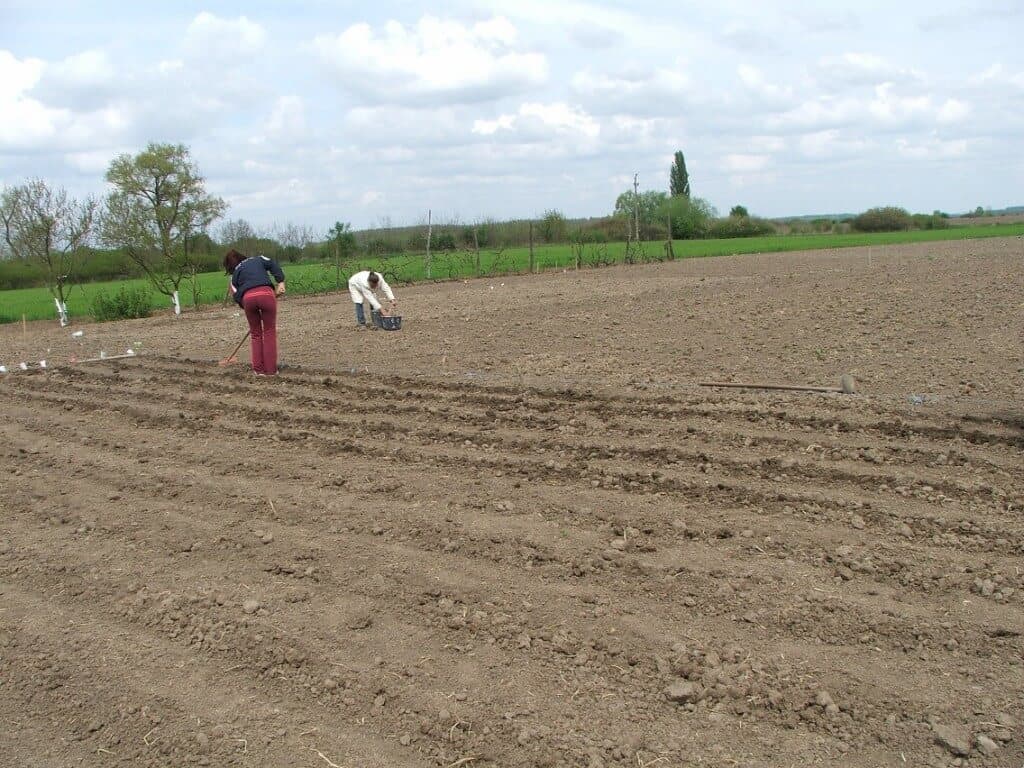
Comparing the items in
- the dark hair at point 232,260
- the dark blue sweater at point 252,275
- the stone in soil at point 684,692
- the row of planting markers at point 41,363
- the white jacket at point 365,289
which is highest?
the dark hair at point 232,260

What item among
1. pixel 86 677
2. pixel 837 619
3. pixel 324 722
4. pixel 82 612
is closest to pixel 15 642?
pixel 82 612

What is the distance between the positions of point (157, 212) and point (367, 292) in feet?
29.4

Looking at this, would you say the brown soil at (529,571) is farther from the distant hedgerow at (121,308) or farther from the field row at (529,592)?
the distant hedgerow at (121,308)

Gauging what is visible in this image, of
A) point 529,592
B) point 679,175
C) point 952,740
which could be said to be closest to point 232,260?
point 529,592

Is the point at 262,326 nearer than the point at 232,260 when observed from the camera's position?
Yes

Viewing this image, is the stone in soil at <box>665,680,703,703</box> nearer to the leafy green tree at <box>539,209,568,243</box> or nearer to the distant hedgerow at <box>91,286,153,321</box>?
the distant hedgerow at <box>91,286,153,321</box>

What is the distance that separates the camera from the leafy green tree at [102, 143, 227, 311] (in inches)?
808

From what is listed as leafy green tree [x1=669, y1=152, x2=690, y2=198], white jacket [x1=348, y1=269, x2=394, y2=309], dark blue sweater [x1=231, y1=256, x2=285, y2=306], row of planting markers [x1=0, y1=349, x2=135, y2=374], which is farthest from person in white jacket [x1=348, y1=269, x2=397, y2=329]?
leafy green tree [x1=669, y1=152, x2=690, y2=198]

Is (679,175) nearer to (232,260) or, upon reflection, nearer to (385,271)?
(385,271)

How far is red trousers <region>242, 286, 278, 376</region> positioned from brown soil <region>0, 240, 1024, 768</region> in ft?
3.69

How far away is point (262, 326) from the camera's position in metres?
10.9

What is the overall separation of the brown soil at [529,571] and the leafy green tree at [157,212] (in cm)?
1219

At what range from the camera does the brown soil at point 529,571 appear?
3469mm

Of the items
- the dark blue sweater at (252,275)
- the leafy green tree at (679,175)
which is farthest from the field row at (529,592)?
the leafy green tree at (679,175)
